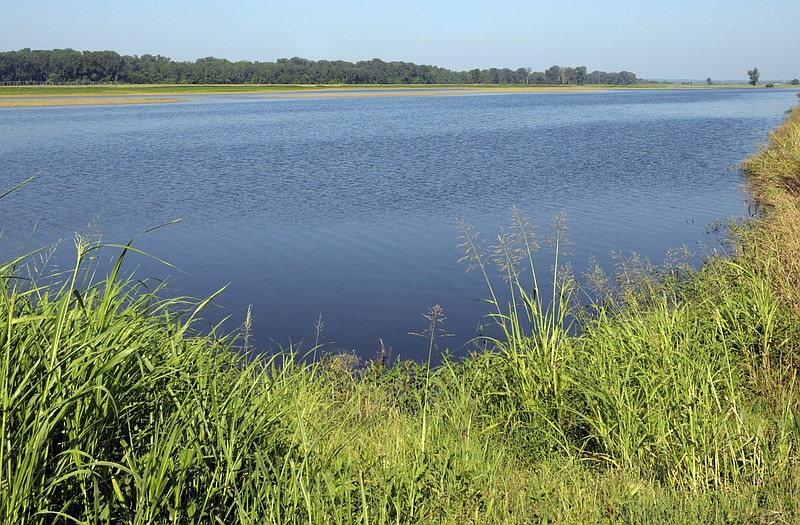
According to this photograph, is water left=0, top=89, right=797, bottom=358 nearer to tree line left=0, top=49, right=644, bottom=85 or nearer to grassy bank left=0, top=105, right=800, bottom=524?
grassy bank left=0, top=105, right=800, bottom=524

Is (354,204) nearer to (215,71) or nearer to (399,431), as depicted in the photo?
(399,431)

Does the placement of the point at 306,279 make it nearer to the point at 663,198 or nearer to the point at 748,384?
the point at 748,384

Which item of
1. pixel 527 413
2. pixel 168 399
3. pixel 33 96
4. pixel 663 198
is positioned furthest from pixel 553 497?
pixel 33 96

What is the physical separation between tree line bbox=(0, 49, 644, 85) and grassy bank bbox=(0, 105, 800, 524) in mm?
132107

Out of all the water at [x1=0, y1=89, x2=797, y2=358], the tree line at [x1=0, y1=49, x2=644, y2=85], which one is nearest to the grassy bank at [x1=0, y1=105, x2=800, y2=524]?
the water at [x1=0, y1=89, x2=797, y2=358]

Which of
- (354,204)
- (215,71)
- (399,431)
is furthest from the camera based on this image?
(215,71)

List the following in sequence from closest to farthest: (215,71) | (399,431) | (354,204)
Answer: (399,431) < (354,204) < (215,71)

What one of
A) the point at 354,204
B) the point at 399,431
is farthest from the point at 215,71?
the point at 399,431

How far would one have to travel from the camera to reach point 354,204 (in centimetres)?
1858

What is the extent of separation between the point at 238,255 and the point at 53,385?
1024 cm

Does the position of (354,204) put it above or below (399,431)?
below

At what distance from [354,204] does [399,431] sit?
1408cm

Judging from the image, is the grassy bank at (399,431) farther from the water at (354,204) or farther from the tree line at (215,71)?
the tree line at (215,71)

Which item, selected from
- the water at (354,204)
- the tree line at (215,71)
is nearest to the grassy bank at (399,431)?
the water at (354,204)
